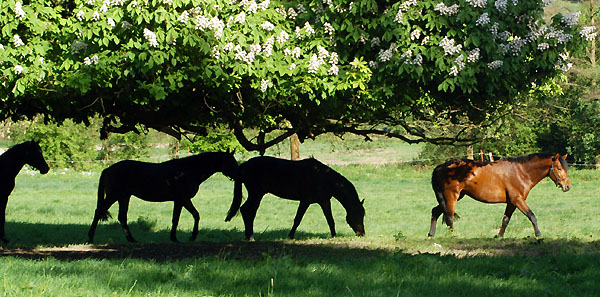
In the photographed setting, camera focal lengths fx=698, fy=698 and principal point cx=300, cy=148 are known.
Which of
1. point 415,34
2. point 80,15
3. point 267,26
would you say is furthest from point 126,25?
point 415,34

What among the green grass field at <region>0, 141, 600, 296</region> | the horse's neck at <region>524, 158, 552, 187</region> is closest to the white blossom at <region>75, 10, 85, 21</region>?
the green grass field at <region>0, 141, 600, 296</region>

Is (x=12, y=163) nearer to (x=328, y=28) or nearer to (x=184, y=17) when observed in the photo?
(x=184, y=17)

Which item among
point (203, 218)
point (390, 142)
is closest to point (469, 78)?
Answer: point (203, 218)

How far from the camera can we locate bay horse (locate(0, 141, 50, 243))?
15805 mm

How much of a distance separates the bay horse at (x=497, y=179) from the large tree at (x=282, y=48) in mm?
4292

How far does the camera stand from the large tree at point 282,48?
35.9 ft

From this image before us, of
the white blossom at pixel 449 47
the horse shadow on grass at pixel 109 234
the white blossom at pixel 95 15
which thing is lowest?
the horse shadow on grass at pixel 109 234

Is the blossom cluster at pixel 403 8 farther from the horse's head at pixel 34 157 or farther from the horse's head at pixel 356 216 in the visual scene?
the horse's head at pixel 34 157

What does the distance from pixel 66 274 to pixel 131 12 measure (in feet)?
14.2

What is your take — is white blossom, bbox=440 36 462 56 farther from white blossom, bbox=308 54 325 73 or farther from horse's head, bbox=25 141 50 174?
horse's head, bbox=25 141 50 174

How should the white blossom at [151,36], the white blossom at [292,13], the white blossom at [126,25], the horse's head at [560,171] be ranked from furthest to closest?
the horse's head at [560,171], the white blossom at [292,13], the white blossom at [126,25], the white blossom at [151,36]

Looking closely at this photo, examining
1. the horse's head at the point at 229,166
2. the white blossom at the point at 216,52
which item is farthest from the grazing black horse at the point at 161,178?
the white blossom at the point at 216,52

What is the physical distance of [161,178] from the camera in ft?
52.2

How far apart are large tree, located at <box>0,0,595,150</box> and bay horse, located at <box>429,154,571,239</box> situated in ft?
14.1
